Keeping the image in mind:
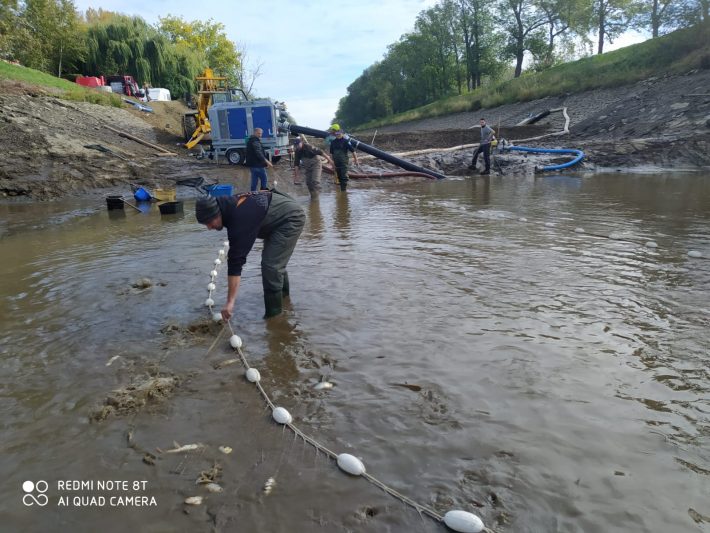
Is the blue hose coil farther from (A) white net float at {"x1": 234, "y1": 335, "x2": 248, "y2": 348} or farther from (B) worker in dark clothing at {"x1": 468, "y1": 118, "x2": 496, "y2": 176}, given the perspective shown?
(A) white net float at {"x1": 234, "y1": 335, "x2": 248, "y2": 348}

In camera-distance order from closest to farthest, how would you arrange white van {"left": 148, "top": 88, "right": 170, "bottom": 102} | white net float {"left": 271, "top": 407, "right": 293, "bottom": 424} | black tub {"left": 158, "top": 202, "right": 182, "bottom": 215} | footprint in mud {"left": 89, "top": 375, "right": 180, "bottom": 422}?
white net float {"left": 271, "top": 407, "right": 293, "bottom": 424}, footprint in mud {"left": 89, "top": 375, "right": 180, "bottom": 422}, black tub {"left": 158, "top": 202, "right": 182, "bottom": 215}, white van {"left": 148, "top": 88, "right": 170, "bottom": 102}

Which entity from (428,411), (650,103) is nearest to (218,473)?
(428,411)

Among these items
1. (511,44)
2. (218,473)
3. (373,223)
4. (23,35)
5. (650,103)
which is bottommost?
(218,473)

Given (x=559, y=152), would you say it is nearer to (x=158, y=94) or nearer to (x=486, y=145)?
(x=486, y=145)

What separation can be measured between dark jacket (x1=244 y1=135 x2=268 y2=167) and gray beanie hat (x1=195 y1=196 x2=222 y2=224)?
26.9ft

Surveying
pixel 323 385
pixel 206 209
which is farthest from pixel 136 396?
pixel 206 209

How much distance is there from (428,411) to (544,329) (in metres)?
1.71

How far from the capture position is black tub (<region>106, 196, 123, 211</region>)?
39.9ft

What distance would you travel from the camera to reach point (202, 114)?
22.5m

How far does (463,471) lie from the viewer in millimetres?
2602

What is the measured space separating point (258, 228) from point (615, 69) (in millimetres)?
33322

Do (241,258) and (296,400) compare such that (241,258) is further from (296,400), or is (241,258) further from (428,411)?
(428,411)

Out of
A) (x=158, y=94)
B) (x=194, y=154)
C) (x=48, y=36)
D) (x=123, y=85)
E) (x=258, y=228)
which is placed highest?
(x=48, y=36)

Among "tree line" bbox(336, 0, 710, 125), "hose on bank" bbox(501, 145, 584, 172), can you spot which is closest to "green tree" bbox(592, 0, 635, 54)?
"tree line" bbox(336, 0, 710, 125)
